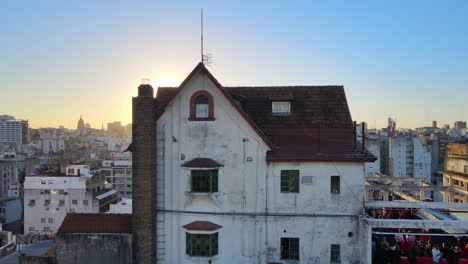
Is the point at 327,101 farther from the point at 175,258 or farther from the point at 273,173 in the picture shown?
the point at 175,258

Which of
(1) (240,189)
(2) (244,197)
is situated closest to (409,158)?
(2) (244,197)

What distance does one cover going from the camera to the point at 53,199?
7962cm

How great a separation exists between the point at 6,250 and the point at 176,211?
28894mm

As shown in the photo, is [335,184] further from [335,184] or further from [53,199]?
[53,199]

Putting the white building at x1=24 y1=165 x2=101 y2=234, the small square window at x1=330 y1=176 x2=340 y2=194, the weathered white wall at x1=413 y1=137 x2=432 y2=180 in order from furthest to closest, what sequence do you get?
1. the weathered white wall at x1=413 y1=137 x2=432 y2=180
2. the white building at x1=24 y1=165 x2=101 y2=234
3. the small square window at x1=330 y1=176 x2=340 y2=194

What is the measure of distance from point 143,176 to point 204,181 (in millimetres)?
3166

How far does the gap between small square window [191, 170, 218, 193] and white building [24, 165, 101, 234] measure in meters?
63.5

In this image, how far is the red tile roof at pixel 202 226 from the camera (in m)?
21.3

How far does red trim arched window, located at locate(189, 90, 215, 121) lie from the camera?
21.5 meters

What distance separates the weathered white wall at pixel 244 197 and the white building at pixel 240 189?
52 mm

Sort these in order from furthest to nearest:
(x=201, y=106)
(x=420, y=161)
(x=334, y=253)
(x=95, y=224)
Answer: (x=420, y=161)
(x=201, y=106)
(x=95, y=224)
(x=334, y=253)

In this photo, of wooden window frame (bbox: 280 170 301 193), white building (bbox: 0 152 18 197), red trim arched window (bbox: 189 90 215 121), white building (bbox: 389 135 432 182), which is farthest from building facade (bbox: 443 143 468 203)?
white building (bbox: 0 152 18 197)

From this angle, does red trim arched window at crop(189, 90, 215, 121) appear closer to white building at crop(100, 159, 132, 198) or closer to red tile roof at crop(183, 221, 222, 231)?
red tile roof at crop(183, 221, 222, 231)

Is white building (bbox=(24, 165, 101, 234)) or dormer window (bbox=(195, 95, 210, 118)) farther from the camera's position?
white building (bbox=(24, 165, 101, 234))
